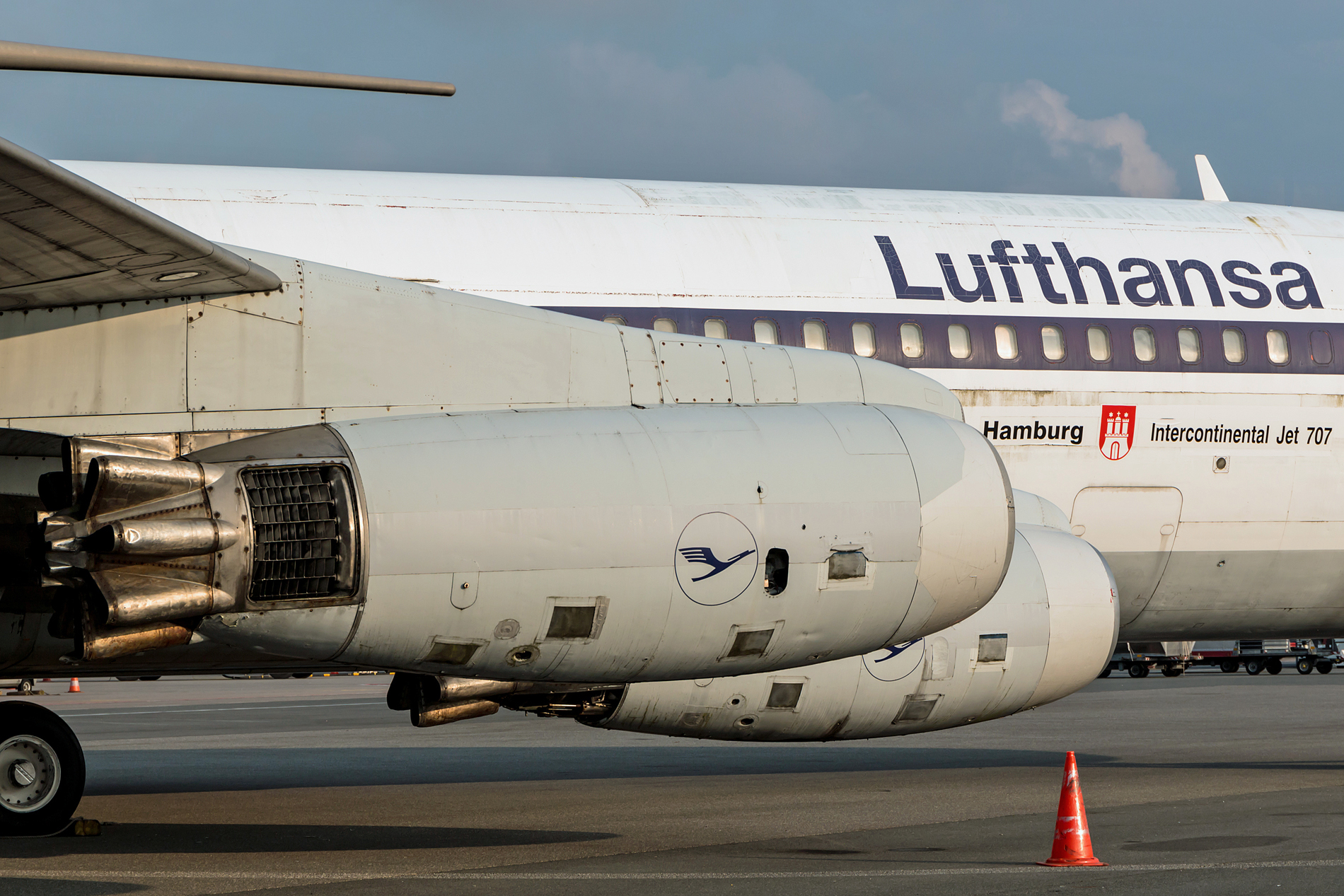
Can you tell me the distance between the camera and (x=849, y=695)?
11.4m

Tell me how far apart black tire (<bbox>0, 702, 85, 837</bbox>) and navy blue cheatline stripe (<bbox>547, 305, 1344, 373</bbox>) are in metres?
5.44

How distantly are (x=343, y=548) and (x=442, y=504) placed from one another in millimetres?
614

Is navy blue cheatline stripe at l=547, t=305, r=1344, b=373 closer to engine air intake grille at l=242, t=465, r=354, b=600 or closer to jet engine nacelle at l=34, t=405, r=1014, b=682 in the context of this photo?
jet engine nacelle at l=34, t=405, r=1014, b=682

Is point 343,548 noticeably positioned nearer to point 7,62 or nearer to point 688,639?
point 688,639

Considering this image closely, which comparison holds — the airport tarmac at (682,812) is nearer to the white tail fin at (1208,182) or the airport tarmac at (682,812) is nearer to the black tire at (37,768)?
the black tire at (37,768)

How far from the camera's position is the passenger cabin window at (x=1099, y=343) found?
556 inches

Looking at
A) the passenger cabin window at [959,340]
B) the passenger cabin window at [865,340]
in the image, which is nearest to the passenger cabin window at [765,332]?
the passenger cabin window at [865,340]

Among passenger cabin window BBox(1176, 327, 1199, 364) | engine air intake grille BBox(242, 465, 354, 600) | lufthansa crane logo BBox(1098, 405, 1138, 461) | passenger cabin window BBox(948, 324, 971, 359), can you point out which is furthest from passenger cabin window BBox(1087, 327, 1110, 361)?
engine air intake grille BBox(242, 465, 354, 600)

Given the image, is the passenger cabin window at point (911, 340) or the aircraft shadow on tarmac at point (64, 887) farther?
the passenger cabin window at point (911, 340)

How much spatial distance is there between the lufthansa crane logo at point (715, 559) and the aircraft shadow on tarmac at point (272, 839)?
150 inches

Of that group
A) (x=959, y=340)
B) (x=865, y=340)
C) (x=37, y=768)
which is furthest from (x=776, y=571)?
(x=37, y=768)

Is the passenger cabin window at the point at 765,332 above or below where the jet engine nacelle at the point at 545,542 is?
above

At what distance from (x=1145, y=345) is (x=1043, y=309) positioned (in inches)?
41.9

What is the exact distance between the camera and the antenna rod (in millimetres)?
6352
